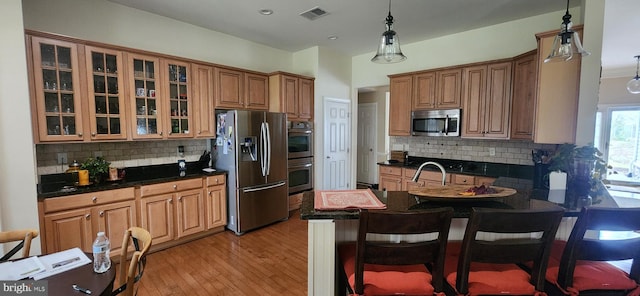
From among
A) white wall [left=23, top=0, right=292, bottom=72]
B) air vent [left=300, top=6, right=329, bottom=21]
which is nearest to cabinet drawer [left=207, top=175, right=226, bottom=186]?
white wall [left=23, top=0, right=292, bottom=72]

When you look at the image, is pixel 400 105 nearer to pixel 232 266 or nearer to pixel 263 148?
pixel 263 148

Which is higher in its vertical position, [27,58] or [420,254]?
[27,58]

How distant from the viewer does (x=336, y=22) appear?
3680 mm

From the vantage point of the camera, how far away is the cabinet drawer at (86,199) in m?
2.46

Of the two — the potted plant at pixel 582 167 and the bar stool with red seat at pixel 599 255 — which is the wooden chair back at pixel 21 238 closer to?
the bar stool with red seat at pixel 599 255

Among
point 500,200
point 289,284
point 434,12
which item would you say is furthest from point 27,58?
point 434,12

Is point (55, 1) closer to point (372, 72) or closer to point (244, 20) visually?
point (244, 20)

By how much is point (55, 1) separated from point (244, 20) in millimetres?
1913

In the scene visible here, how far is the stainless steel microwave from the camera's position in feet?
12.8

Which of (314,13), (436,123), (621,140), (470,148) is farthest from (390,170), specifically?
(621,140)

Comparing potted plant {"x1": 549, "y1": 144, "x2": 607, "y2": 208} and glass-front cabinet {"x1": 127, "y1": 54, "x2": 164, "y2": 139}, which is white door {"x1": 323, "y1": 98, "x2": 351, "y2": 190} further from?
potted plant {"x1": 549, "y1": 144, "x2": 607, "y2": 208}

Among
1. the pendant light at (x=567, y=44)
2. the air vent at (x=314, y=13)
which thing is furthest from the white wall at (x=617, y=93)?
the air vent at (x=314, y=13)

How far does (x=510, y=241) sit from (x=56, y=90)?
149 inches

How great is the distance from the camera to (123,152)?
3.32m
